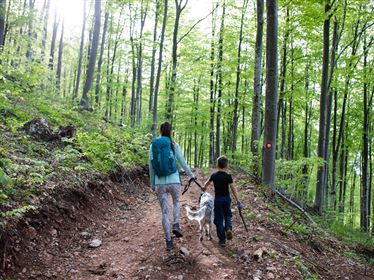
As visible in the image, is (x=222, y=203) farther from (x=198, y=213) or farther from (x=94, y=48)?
(x=94, y=48)

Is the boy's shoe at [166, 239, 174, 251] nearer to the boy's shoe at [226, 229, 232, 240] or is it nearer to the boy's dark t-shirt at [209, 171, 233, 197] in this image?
the boy's shoe at [226, 229, 232, 240]

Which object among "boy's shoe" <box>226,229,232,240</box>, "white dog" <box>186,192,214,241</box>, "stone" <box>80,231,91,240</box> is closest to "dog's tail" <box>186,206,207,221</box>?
"white dog" <box>186,192,214,241</box>

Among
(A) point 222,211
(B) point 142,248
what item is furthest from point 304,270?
(B) point 142,248

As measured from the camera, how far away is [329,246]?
8.78 meters

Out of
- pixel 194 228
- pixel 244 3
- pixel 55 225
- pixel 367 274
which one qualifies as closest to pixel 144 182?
pixel 194 228

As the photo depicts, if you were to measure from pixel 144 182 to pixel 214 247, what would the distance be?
240 inches

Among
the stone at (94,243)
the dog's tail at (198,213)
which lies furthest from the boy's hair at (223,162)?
the stone at (94,243)

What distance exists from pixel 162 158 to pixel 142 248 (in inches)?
70.0

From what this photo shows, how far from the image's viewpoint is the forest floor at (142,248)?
191 inches

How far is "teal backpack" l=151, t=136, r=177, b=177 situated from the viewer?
5.53 meters

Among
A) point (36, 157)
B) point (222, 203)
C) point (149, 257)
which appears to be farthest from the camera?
point (36, 157)

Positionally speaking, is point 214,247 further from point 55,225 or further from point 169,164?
point 55,225

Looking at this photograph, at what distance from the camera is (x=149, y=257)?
5.42m

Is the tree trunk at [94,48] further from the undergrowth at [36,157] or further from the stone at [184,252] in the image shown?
the stone at [184,252]
